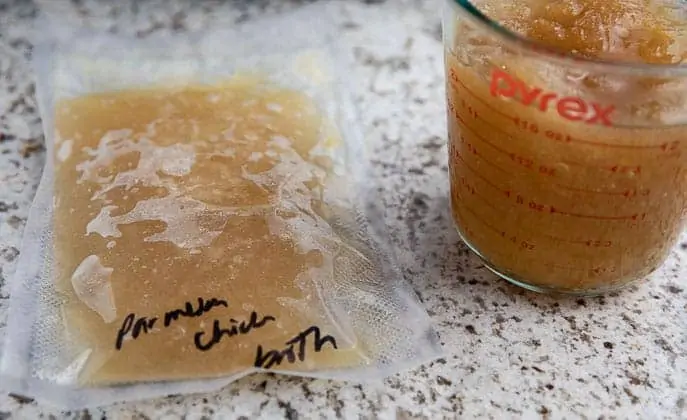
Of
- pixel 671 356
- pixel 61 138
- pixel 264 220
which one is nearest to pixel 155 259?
pixel 264 220

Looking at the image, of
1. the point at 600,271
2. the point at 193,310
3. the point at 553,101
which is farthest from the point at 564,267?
the point at 193,310

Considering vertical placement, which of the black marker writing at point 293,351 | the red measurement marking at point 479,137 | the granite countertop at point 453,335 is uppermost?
the red measurement marking at point 479,137

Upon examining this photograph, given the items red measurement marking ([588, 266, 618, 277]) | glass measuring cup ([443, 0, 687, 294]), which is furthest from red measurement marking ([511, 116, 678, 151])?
red measurement marking ([588, 266, 618, 277])

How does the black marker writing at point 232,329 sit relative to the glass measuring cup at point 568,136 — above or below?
below

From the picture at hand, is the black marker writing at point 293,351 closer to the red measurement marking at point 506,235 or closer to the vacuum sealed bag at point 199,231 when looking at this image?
the vacuum sealed bag at point 199,231

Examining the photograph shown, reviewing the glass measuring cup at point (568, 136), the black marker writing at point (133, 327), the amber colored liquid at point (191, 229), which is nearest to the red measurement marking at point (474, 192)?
the glass measuring cup at point (568, 136)

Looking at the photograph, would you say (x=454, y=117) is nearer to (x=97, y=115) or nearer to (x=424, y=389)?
(x=424, y=389)
